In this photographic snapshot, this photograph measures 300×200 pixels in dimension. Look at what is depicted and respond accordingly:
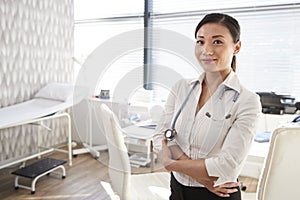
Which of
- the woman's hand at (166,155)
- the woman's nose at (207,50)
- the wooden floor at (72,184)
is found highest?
the woman's nose at (207,50)

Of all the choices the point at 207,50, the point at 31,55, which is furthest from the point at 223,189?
the point at 31,55

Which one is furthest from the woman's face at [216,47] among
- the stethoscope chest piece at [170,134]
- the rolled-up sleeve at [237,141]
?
the stethoscope chest piece at [170,134]

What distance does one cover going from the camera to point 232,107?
91 centimetres

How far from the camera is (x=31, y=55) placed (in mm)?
3260

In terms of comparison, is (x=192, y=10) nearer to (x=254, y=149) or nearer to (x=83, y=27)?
(x=83, y=27)

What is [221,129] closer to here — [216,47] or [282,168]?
[216,47]

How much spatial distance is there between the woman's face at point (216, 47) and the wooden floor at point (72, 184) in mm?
1543

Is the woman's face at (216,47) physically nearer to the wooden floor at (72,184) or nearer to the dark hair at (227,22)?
the dark hair at (227,22)

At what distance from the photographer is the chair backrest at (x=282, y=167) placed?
105 cm

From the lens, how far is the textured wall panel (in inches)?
117

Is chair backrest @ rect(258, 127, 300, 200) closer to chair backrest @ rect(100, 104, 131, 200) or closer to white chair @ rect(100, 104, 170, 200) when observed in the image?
white chair @ rect(100, 104, 170, 200)

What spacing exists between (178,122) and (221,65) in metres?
0.27

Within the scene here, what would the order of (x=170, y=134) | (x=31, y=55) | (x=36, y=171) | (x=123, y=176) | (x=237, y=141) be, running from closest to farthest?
(x=237, y=141) < (x=170, y=134) < (x=123, y=176) < (x=36, y=171) < (x=31, y=55)

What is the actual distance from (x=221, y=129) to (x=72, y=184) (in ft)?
7.21
